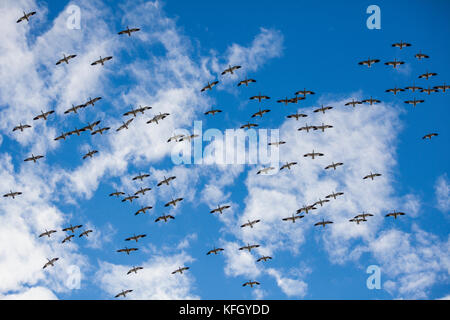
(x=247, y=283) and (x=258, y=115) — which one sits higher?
(x=258, y=115)

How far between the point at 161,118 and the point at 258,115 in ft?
59.3

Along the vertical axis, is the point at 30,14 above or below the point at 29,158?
above

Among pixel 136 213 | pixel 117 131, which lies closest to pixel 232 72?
pixel 117 131

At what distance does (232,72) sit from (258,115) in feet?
30.4
